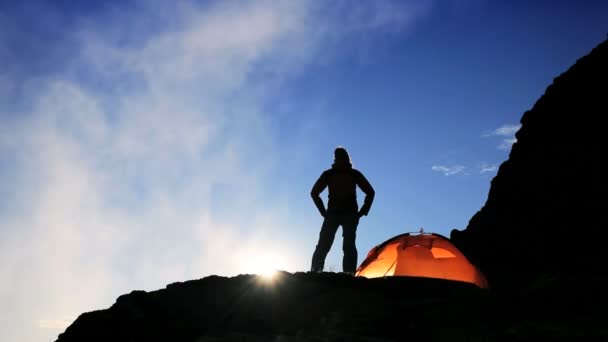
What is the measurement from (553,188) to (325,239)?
24940 millimetres

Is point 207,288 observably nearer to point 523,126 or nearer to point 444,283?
point 444,283

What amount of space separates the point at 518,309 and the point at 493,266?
81.3 ft

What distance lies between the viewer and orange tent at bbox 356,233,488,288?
10648 millimetres

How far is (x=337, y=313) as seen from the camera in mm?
5945

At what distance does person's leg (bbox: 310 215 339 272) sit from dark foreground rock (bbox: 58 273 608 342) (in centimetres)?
383

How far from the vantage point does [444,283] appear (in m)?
7.09

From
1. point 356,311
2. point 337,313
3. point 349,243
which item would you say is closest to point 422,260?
point 349,243

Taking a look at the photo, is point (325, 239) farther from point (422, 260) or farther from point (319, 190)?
point (422, 260)

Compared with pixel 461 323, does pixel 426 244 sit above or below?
above

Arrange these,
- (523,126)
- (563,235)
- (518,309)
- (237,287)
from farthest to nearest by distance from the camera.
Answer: (523,126) → (563,235) → (237,287) → (518,309)

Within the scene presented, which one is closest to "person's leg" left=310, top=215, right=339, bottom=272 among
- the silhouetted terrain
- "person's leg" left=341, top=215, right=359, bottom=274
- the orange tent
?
"person's leg" left=341, top=215, right=359, bottom=274

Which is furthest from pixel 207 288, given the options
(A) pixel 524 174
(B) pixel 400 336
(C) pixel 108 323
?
(A) pixel 524 174

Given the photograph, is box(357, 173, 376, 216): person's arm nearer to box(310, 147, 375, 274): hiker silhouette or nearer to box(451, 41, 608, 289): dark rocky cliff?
box(310, 147, 375, 274): hiker silhouette

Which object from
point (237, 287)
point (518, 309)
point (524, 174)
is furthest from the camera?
point (524, 174)
